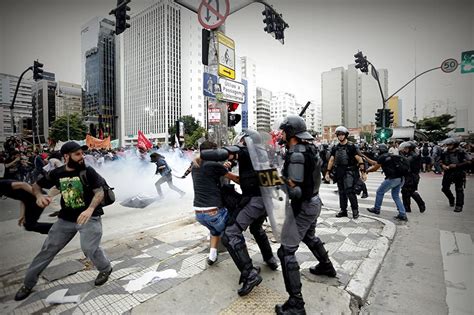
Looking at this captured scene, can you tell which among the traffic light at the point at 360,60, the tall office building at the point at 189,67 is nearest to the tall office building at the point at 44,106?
the tall office building at the point at 189,67

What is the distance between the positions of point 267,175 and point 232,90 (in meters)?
2.42

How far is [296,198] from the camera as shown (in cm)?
220

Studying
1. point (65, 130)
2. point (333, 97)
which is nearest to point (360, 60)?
point (65, 130)

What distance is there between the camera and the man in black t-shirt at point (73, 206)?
9.29 feet

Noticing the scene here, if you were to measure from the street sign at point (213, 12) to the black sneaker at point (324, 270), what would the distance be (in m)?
4.22

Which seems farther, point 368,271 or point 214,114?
point 214,114

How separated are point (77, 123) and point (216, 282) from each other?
210 ft

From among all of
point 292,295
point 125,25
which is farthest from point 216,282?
point 125,25

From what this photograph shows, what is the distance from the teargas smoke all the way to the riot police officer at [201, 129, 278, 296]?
6066 millimetres

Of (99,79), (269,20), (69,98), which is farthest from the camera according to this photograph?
(69,98)

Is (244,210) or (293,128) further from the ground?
(293,128)

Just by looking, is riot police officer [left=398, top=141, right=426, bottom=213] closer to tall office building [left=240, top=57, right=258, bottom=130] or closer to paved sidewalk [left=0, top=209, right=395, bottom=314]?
paved sidewalk [left=0, top=209, right=395, bottom=314]

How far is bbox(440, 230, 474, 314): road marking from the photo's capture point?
101 inches

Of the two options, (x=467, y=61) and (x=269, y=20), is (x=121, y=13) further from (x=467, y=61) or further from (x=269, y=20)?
(x=467, y=61)
